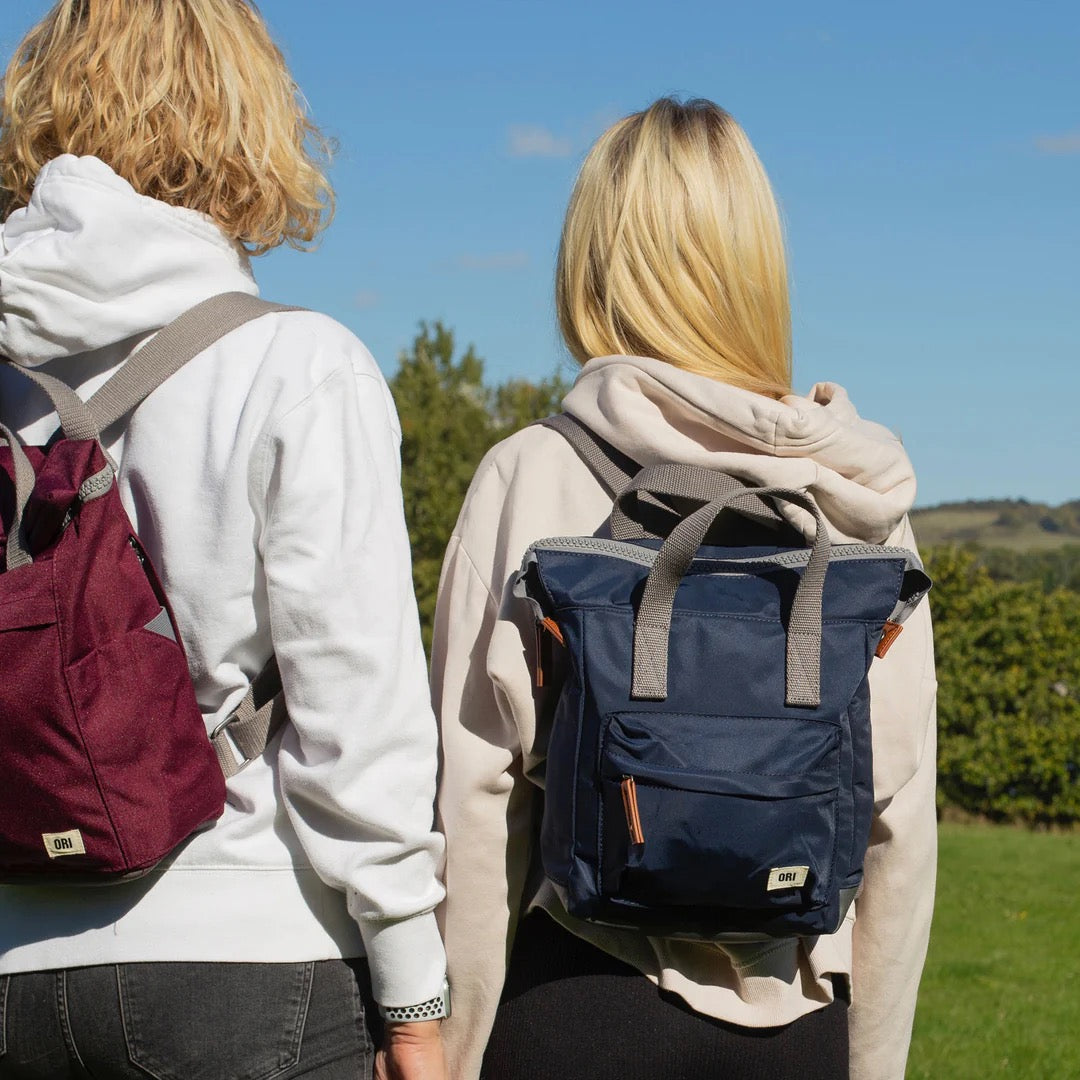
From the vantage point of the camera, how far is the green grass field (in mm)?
6031

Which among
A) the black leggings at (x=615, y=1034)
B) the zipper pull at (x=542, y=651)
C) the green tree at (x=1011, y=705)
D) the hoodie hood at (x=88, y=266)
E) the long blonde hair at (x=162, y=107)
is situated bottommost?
the green tree at (x=1011, y=705)

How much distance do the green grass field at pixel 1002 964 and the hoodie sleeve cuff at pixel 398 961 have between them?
14.9 ft

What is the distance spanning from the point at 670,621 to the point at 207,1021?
82 cm

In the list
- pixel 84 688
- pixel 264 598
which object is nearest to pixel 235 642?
pixel 264 598

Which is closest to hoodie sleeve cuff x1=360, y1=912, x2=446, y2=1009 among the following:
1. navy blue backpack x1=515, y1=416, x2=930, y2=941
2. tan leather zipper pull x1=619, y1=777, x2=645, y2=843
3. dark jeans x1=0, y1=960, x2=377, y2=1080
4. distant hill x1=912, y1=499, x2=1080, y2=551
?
dark jeans x1=0, y1=960, x2=377, y2=1080

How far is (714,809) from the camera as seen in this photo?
184 cm

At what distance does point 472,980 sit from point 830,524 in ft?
3.11

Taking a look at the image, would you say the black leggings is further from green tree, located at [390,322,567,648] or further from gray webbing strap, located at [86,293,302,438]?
green tree, located at [390,322,567,648]

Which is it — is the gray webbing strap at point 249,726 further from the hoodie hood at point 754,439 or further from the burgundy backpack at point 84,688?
the hoodie hood at point 754,439

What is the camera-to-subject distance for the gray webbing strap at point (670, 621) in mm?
1877

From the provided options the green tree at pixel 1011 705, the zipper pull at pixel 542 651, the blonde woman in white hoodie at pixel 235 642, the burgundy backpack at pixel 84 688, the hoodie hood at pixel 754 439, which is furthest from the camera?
the green tree at pixel 1011 705

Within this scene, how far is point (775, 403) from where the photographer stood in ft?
6.99

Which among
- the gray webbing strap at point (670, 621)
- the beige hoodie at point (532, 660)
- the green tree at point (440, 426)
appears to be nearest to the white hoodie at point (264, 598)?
the beige hoodie at point (532, 660)

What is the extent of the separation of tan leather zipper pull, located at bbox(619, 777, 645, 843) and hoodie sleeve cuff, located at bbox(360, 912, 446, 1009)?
340 millimetres
